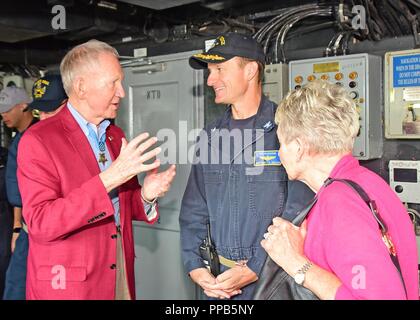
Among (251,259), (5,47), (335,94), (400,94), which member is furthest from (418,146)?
(5,47)

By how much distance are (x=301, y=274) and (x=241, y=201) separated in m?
0.85

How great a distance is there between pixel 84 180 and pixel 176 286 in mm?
1746

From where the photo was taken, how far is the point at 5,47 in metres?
4.46

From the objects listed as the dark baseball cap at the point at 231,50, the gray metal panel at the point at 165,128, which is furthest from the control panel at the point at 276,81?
the dark baseball cap at the point at 231,50

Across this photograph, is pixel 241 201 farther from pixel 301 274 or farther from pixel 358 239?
pixel 358 239

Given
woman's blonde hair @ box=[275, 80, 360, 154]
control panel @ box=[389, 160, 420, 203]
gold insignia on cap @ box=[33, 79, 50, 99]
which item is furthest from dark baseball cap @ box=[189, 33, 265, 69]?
control panel @ box=[389, 160, 420, 203]

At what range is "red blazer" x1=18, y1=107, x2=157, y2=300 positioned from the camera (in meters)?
1.73

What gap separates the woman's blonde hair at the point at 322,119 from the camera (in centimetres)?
139

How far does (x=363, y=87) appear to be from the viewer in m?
2.73

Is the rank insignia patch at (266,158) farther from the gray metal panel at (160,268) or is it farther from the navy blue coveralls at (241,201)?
the gray metal panel at (160,268)

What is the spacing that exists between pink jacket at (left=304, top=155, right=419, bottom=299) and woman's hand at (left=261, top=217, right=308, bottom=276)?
1.5 inches

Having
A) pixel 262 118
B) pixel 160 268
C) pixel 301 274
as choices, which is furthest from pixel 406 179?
pixel 160 268

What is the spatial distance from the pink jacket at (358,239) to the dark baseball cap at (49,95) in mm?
1795
